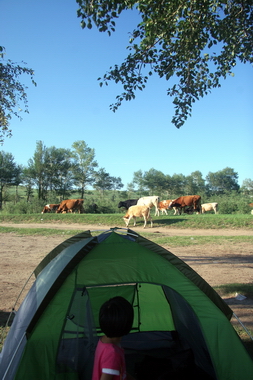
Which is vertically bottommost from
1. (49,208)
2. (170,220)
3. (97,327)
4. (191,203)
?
(97,327)

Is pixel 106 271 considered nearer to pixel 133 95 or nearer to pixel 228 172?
pixel 133 95

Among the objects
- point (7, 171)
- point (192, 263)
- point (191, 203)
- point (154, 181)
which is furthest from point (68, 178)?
point (192, 263)

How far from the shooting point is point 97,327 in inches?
155

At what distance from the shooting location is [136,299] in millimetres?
4309

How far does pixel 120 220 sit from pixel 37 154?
93.5 feet

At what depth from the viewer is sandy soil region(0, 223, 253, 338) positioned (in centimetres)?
538

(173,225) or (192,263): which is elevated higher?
(173,225)

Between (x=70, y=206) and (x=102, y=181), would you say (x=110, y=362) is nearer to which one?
(x=70, y=206)

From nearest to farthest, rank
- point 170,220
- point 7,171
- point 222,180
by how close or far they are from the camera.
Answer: point 170,220, point 7,171, point 222,180

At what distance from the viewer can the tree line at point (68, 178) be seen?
4397 cm

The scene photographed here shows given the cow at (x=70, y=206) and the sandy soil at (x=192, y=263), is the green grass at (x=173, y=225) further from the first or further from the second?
the cow at (x=70, y=206)

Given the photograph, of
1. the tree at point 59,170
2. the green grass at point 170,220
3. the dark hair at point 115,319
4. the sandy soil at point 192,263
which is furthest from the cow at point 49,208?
the dark hair at point 115,319

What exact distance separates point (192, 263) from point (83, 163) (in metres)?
42.0

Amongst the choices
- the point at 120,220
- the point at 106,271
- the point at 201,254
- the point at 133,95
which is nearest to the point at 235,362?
the point at 106,271
